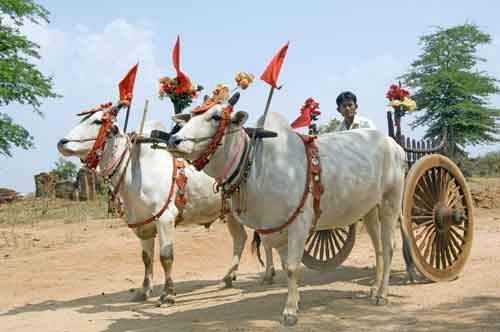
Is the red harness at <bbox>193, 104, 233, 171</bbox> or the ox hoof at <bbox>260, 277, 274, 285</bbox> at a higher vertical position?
the red harness at <bbox>193, 104, 233, 171</bbox>

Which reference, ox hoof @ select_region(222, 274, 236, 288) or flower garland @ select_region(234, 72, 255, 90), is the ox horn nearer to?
flower garland @ select_region(234, 72, 255, 90)

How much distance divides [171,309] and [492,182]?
17.4 meters

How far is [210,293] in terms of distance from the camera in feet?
23.8

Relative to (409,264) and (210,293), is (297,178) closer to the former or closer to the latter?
(409,264)

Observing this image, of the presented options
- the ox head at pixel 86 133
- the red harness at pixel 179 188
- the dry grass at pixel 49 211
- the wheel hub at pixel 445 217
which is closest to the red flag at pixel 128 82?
the ox head at pixel 86 133

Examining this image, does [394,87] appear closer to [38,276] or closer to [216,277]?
[216,277]

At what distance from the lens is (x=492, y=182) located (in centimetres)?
2036

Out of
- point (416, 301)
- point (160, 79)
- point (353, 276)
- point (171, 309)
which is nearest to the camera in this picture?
point (416, 301)

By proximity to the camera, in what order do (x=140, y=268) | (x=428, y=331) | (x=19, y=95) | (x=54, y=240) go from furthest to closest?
(x=19, y=95) < (x=54, y=240) < (x=140, y=268) < (x=428, y=331)

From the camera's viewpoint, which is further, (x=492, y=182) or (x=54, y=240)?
(x=492, y=182)

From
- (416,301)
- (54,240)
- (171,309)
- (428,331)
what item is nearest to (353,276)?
(416,301)

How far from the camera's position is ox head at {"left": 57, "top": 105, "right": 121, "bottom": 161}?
20.3 ft

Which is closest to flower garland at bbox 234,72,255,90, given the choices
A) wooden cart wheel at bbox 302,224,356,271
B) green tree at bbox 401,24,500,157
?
wooden cart wheel at bbox 302,224,356,271

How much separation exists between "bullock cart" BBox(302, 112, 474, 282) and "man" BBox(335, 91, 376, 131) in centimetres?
34
